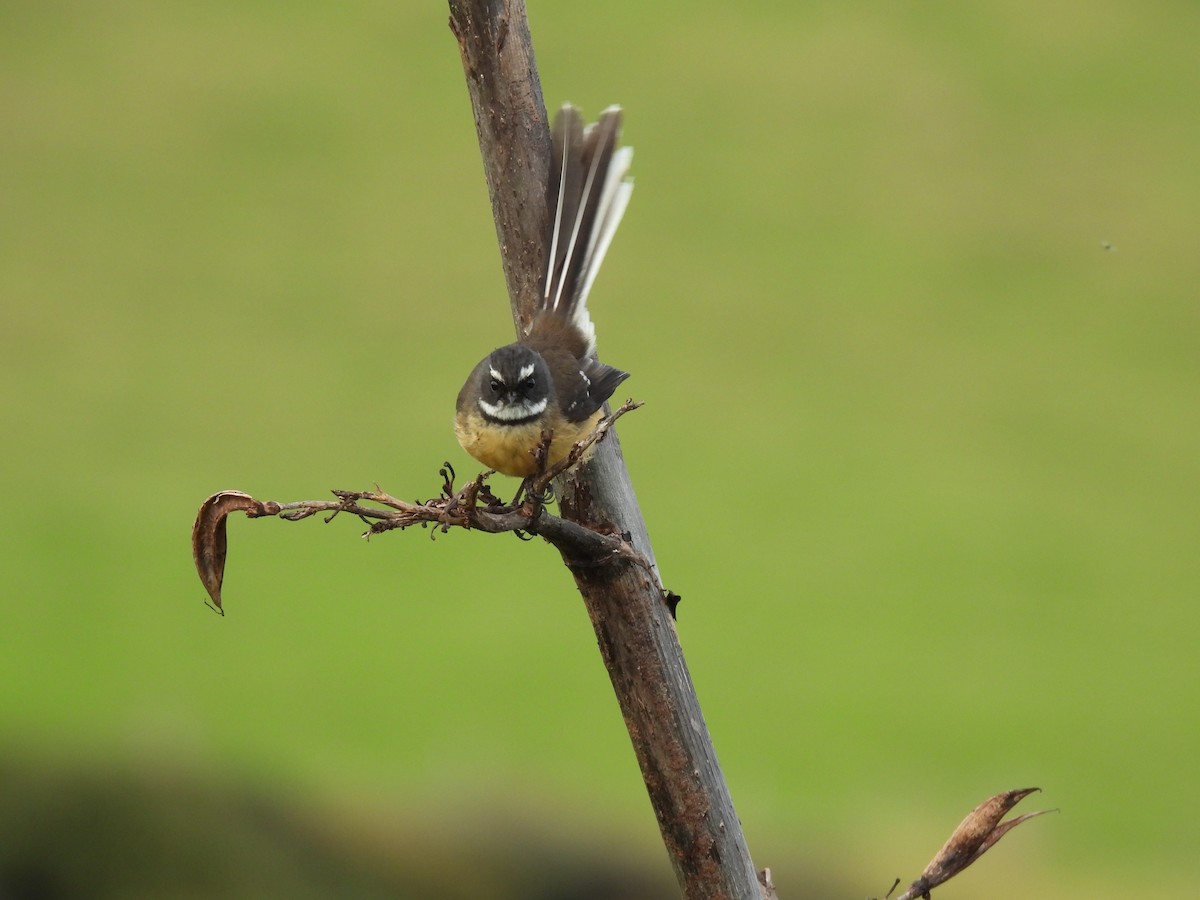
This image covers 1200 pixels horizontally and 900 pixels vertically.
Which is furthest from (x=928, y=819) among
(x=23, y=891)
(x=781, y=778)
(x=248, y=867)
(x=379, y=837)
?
(x=23, y=891)

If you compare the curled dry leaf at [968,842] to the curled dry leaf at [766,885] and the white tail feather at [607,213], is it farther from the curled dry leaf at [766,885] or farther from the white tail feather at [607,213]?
the white tail feather at [607,213]

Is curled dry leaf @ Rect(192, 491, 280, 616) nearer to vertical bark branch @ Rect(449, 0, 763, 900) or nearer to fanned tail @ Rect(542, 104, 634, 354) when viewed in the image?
vertical bark branch @ Rect(449, 0, 763, 900)

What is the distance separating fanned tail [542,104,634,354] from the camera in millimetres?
1323

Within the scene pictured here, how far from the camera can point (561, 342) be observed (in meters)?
1.40

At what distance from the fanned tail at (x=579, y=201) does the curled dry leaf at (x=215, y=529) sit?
0.46 metres

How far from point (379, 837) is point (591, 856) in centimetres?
35

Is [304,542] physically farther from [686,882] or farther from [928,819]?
[686,882]

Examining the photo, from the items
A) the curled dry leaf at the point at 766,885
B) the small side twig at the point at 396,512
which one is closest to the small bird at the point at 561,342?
the small side twig at the point at 396,512

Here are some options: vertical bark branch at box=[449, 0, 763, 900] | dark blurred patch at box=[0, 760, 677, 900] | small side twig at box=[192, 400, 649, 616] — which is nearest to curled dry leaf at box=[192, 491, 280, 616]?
small side twig at box=[192, 400, 649, 616]

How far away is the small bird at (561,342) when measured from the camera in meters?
1.33

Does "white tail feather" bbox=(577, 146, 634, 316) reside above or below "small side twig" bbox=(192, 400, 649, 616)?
above

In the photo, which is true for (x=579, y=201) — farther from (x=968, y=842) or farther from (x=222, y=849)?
(x=222, y=849)

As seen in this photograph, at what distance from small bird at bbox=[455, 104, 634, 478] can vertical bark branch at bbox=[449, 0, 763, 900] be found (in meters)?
0.02

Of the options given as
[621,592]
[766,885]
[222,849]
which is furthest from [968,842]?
[222,849]
